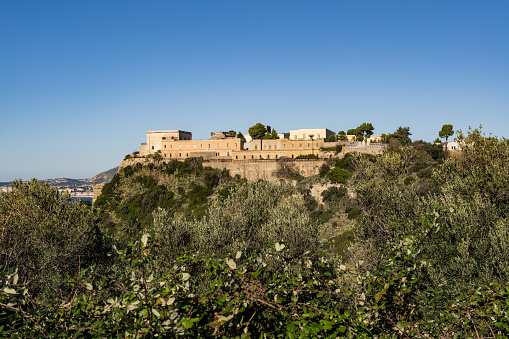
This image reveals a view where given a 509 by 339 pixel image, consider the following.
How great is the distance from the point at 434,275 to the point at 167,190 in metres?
43.2

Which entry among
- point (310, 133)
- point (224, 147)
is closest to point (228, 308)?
point (224, 147)

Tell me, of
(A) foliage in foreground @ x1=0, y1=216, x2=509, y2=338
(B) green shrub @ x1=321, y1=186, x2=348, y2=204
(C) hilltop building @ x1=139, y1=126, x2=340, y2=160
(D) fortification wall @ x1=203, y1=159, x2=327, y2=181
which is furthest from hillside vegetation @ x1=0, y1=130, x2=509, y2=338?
(C) hilltop building @ x1=139, y1=126, x2=340, y2=160

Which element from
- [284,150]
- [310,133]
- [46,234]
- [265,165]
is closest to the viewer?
[46,234]

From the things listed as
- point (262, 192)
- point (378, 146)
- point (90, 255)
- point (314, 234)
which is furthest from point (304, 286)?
point (378, 146)

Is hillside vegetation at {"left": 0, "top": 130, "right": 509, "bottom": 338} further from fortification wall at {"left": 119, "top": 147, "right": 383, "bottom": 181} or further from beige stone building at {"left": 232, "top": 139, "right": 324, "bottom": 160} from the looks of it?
beige stone building at {"left": 232, "top": 139, "right": 324, "bottom": 160}

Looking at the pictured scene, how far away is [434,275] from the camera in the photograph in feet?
38.9

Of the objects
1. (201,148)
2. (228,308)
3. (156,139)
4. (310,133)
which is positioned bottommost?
(228,308)

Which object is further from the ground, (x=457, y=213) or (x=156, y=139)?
(x=156, y=139)

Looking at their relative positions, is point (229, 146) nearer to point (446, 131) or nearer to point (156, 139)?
point (156, 139)

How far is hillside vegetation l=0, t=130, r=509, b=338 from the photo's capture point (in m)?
4.25

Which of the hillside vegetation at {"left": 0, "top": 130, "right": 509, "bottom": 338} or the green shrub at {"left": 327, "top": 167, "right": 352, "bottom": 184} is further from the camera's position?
the green shrub at {"left": 327, "top": 167, "right": 352, "bottom": 184}

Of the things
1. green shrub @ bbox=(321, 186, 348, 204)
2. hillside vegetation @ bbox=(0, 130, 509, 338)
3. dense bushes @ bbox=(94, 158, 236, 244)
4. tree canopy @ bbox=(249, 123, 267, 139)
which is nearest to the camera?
hillside vegetation @ bbox=(0, 130, 509, 338)

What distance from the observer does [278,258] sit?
32.0 ft

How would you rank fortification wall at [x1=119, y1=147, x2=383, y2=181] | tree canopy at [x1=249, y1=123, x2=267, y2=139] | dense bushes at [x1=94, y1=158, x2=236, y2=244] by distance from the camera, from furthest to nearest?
1. tree canopy at [x1=249, y1=123, x2=267, y2=139]
2. fortification wall at [x1=119, y1=147, x2=383, y2=181]
3. dense bushes at [x1=94, y1=158, x2=236, y2=244]
